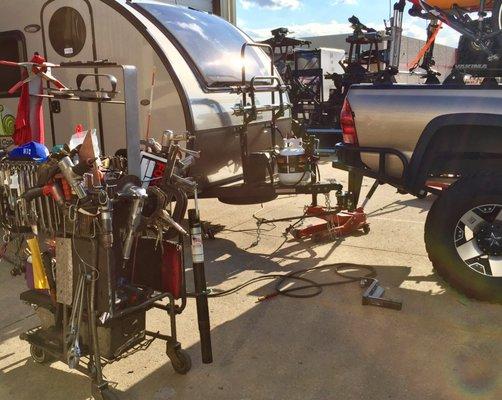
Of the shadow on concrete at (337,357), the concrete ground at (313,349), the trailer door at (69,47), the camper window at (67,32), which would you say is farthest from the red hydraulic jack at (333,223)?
the camper window at (67,32)

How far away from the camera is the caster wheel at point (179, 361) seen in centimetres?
336

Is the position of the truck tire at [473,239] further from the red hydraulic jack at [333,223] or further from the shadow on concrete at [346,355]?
the red hydraulic jack at [333,223]

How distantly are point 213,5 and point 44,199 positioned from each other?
8.52 meters

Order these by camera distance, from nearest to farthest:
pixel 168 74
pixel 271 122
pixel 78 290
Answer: pixel 78 290 < pixel 168 74 < pixel 271 122

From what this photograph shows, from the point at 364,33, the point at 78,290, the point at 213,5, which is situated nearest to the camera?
the point at 78,290

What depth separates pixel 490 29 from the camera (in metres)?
5.27

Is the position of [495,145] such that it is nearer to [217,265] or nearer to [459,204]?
[459,204]

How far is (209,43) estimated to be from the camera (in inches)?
261

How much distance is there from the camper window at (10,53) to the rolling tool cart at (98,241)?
403 centimetres

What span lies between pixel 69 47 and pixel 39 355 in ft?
13.8

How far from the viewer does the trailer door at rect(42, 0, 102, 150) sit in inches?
247

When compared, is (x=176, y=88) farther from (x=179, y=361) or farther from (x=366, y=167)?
(x=179, y=361)

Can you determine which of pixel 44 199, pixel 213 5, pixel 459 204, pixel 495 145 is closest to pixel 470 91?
pixel 495 145

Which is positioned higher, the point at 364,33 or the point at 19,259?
the point at 364,33
